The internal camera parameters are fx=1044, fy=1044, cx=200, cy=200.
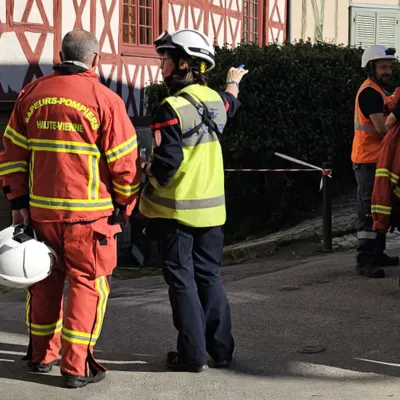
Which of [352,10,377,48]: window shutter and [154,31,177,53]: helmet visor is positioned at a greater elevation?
[352,10,377,48]: window shutter

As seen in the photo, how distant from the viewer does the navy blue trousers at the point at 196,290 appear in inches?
226

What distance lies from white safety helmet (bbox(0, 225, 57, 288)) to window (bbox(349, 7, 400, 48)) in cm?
1894

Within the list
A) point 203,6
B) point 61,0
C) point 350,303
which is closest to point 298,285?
point 350,303

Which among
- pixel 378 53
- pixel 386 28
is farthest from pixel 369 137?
pixel 386 28

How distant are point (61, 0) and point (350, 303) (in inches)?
292

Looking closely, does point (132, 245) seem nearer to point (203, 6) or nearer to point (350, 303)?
point (203, 6)

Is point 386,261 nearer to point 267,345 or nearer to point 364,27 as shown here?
point 267,345

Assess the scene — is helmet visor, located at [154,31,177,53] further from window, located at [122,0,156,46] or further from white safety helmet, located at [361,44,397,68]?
window, located at [122,0,156,46]

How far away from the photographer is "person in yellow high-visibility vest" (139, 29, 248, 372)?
5.64 m

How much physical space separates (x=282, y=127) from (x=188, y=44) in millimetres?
6736

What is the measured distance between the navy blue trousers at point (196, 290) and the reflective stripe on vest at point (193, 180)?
8 centimetres

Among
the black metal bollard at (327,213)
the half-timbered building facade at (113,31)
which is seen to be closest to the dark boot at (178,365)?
the black metal bollard at (327,213)

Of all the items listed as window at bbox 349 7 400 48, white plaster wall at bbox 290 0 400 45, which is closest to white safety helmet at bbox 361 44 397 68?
white plaster wall at bbox 290 0 400 45

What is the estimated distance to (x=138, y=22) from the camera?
15.7 meters
